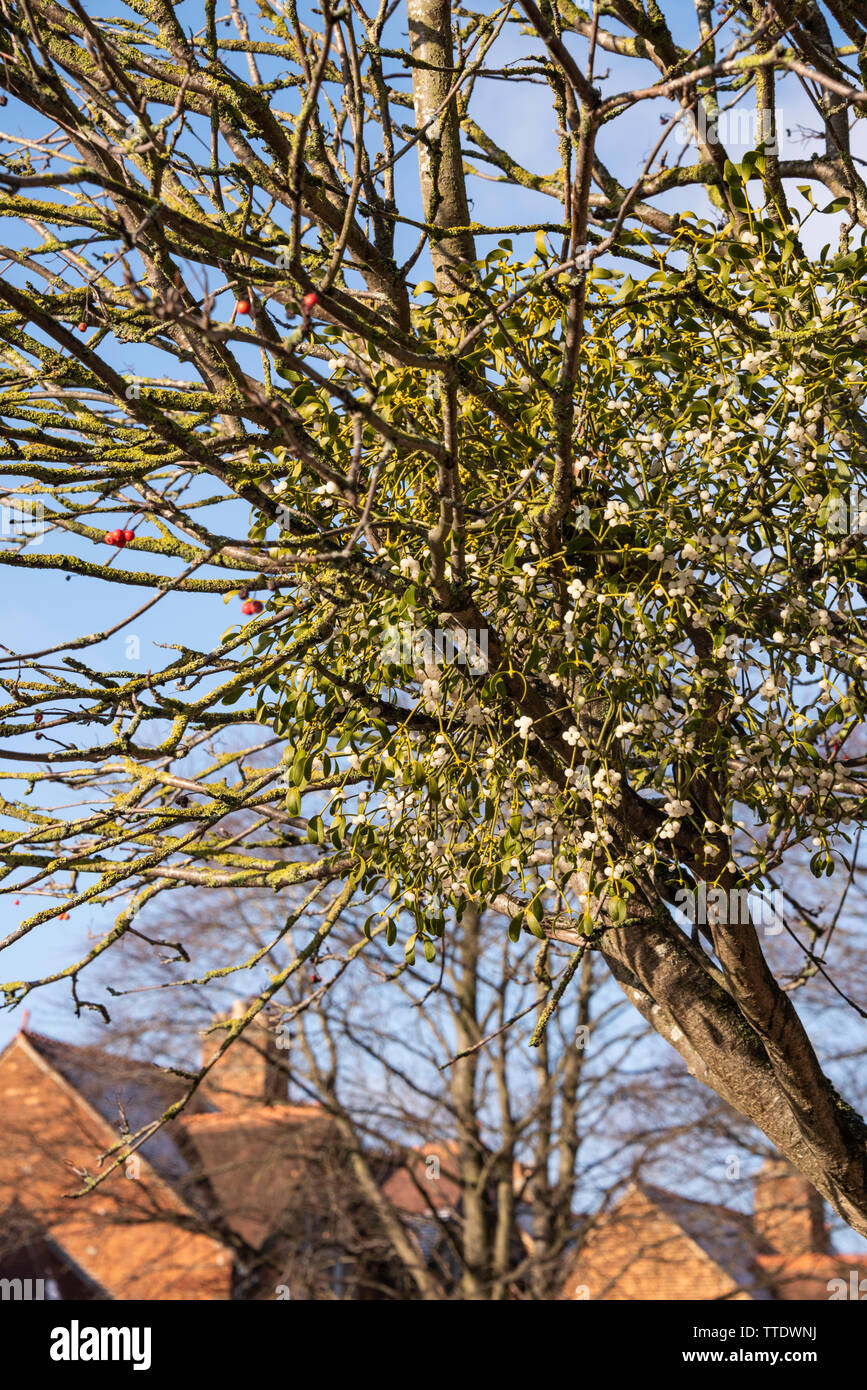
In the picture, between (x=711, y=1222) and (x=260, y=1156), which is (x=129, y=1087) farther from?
(x=711, y=1222)

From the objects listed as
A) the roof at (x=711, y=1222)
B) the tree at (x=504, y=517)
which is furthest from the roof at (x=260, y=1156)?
the tree at (x=504, y=517)

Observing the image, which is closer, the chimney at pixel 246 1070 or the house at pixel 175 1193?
the chimney at pixel 246 1070

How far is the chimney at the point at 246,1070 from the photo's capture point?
10.0 m

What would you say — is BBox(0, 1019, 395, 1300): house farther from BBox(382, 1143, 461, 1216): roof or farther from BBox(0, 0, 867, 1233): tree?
BBox(0, 0, 867, 1233): tree

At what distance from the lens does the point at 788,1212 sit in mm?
11844

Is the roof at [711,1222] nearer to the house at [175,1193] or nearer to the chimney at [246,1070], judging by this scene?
the house at [175,1193]

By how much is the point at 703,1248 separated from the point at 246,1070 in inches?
228

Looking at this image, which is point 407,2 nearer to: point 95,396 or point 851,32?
point 851,32

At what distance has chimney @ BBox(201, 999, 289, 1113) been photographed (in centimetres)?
1000

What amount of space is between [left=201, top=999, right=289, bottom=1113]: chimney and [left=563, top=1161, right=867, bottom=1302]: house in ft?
10.5

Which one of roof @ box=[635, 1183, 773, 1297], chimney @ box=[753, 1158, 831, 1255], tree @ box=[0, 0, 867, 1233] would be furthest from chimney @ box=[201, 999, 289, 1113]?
tree @ box=[0, 0, 867, 1233]

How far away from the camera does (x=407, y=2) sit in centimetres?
278

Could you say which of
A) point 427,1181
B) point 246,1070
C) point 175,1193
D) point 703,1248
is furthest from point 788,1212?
point 246,1070

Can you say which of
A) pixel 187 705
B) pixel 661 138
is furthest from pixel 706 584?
pixel 187 705
